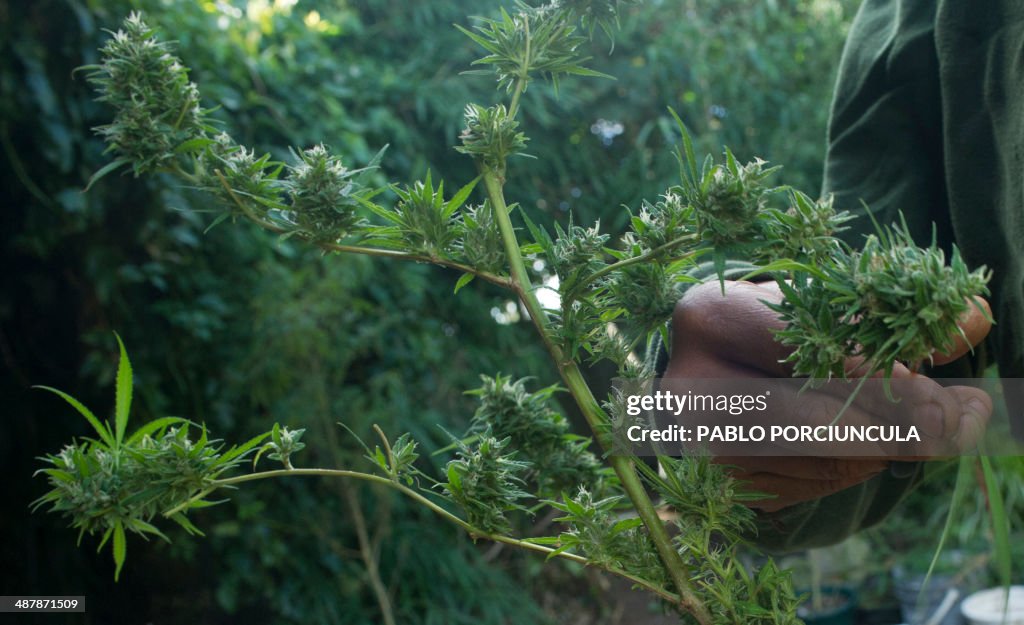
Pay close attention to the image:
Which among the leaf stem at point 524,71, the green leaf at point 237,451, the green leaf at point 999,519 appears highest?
the leaf stem at point 524,71

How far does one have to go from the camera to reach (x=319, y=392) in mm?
1508

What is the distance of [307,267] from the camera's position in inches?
61.6

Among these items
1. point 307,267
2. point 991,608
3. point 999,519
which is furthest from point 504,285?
point 991,608

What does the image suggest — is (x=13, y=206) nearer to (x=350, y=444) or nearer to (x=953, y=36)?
(x=350, y=444)

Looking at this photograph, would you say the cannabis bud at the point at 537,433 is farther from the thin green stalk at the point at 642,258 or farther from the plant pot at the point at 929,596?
the plant pot at the point at 929,596

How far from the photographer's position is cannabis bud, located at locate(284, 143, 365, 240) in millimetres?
368

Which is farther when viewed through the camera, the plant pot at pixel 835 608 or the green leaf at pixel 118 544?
the plant pot at pixel 835 608

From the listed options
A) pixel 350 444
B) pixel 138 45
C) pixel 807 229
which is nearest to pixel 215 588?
pixel 350 444

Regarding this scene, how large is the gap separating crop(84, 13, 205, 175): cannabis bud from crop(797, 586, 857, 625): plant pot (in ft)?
5.63

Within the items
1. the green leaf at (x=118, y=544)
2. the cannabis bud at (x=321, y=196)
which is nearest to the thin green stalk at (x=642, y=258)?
the cannabis bud at (x=321, y=196)

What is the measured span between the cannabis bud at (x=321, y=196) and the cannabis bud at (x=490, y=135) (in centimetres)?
5

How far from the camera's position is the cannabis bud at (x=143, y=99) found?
1.27ft

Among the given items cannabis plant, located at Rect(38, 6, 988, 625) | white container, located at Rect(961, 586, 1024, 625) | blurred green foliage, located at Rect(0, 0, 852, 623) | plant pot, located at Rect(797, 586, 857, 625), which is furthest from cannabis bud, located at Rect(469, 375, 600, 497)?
white container, located at Rect(961, 586, 1024, 625)

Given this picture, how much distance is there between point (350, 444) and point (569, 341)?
1.31 meters
